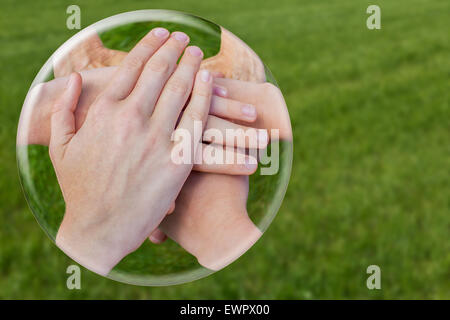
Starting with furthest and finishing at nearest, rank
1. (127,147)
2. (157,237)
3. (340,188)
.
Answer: (340,188)
(157,237)
(127,147)

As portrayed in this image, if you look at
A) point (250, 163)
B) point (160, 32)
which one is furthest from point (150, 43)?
point (250, 163)

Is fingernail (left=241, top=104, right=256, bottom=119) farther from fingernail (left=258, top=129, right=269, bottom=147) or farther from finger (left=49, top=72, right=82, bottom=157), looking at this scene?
finger (left=49, top=72, right=82, bottom=157)

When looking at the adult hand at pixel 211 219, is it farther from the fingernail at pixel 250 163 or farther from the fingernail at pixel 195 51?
the fingernail at pixel 195 51

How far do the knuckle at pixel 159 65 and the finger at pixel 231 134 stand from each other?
0.50 feet

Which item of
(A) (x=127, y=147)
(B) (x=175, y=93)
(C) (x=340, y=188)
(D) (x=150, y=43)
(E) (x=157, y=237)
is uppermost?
(D) (x=150, y=43)

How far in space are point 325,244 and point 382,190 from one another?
0.83 metres

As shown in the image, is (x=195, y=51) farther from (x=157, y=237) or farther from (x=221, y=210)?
(x=157, y=237)

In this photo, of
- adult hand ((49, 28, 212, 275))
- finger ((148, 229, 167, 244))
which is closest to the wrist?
adult hand ((49, 28, 212, 275))

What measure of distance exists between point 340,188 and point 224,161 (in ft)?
9.04

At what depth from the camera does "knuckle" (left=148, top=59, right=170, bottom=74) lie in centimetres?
119

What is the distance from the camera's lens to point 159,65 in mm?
1198

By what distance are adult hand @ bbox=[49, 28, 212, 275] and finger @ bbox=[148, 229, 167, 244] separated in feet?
0.43

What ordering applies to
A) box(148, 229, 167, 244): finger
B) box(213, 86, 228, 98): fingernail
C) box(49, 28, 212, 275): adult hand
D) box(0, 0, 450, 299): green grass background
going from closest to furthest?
box(49, 28, 212, 275): adult hand
box(213, 86, 228, 98): fingernail
box(148, 229, 167, 244): finger
box(0, 0, 450, 299): green grass background

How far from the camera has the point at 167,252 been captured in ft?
4.59
